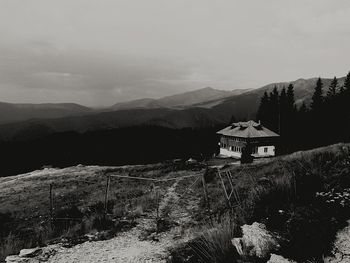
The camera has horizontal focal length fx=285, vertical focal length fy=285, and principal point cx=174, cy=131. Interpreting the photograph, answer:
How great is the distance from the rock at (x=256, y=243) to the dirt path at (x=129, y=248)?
255cm

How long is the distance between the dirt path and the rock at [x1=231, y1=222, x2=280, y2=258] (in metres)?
2.55

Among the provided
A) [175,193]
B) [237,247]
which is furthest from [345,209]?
[175,193]

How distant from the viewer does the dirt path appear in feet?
25.7

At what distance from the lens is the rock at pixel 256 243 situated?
207 inches

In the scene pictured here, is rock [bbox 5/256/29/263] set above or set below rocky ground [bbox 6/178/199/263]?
above

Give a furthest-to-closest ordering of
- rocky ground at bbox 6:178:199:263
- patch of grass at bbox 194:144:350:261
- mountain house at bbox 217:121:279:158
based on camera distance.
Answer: mountain house at bbox 217:121:279:158 < rocky ground at bbox 6:178:199:263 < patch of grass at bbox 194:144:350:261

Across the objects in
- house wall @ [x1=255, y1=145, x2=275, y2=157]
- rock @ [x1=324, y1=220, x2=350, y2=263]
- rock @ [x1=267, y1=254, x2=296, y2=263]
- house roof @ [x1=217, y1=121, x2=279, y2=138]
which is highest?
rock @ [x1=324, y1=220, x2=350, y2=263]

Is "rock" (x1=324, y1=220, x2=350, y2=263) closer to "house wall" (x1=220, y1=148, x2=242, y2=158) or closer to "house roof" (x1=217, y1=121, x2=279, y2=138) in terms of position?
"house roof" (x1=217, y1=121, x2=279, y2=138)

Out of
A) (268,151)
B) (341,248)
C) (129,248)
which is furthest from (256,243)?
(268,151)

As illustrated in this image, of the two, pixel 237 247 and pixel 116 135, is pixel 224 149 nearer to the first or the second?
pixel 116 135

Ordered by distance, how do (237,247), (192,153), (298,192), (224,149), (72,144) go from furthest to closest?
(72,144) → (192,153) → (224,149) → (298,192) → (237,247)

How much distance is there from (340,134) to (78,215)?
205ft

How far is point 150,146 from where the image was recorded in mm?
95062

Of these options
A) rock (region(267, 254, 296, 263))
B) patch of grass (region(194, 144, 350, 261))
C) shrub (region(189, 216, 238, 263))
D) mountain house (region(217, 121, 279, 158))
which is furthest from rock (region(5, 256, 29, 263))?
mountain house (region(217, 121, 279, 158))
